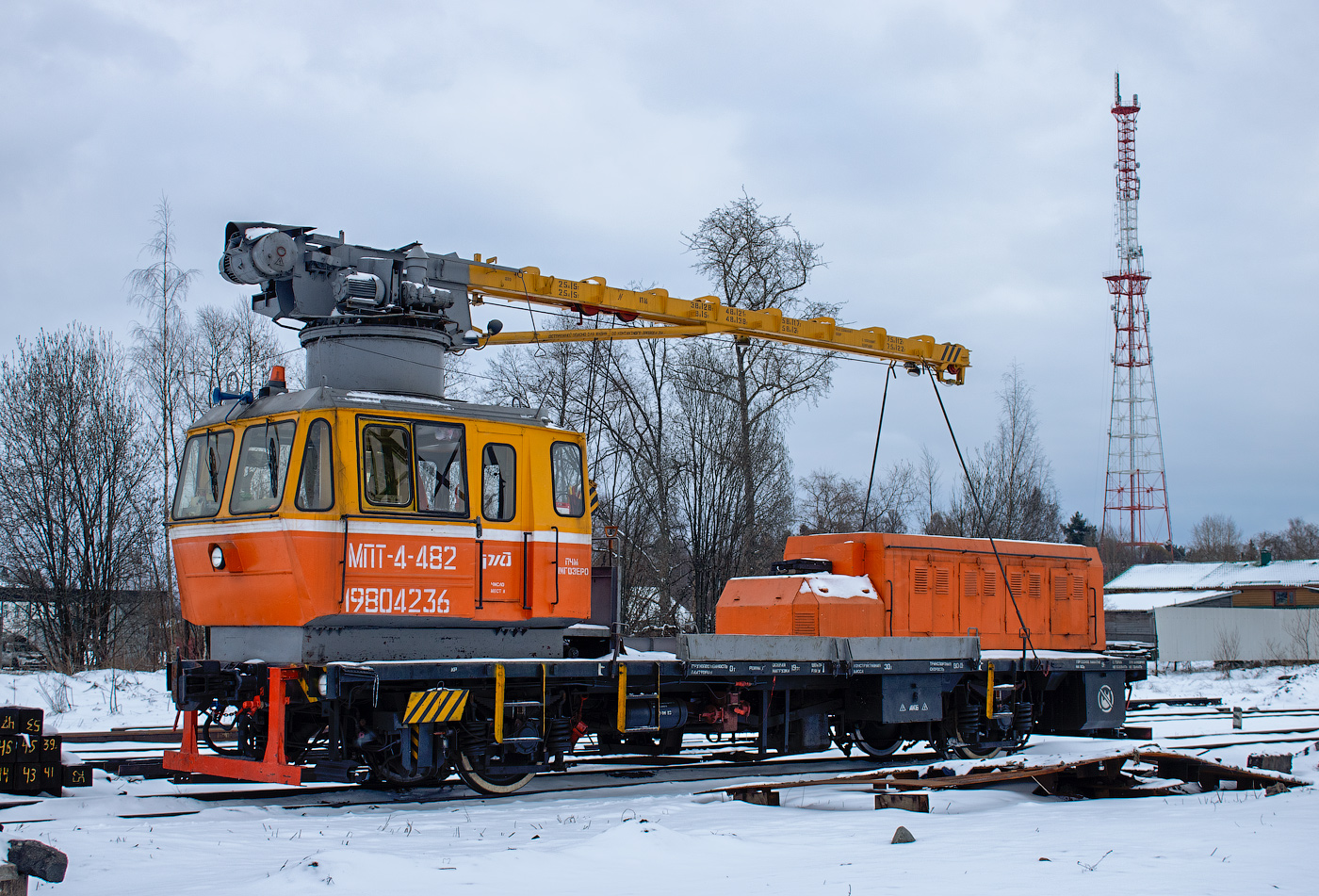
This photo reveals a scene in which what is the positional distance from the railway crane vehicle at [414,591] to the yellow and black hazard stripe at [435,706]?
0.02 m

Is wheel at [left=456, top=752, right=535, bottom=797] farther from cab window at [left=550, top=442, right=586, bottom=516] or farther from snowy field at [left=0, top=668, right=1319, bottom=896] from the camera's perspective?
cab window at [left=550, top=442, right=586, bottom=516]

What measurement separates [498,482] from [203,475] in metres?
2.87

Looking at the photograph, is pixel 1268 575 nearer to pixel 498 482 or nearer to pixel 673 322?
pixel 673 322

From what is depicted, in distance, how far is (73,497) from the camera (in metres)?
28.6

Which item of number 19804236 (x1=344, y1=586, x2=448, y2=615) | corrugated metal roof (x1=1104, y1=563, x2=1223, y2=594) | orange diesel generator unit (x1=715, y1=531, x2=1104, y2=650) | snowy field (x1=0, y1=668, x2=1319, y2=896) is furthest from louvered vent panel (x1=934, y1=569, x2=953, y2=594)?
corrugated metal roof (x1=1104, y1=563, x2=1223, y2=594)

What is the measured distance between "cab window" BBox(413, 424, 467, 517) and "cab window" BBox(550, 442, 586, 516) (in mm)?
985

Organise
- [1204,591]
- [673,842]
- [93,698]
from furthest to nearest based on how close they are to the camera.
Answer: [1204,591] → [93,698] → [673,842]

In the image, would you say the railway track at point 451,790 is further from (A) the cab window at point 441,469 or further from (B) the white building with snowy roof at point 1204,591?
(B) the white building with snowy roof at point 1204,591

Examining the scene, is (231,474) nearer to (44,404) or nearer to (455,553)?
(455,553)

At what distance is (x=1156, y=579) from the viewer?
54.7 meters

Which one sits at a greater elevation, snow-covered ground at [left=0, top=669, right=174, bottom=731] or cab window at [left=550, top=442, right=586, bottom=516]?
cab window at [left=550, top=442, right=586, bottom=516]

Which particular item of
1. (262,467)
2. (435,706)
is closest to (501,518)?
(435,706)

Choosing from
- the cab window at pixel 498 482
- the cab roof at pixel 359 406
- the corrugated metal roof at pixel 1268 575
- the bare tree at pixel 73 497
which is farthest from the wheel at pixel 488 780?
the corrugated metal roof at pixel 1268 575

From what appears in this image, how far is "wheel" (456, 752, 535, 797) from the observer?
33.8 feet
